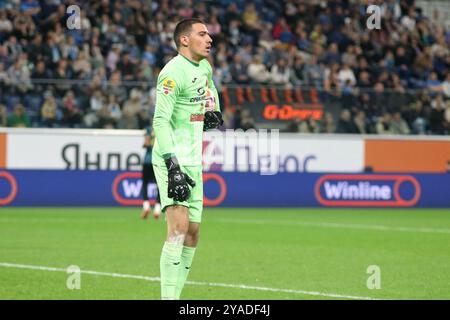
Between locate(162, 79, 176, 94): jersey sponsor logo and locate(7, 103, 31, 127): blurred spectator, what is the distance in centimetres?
1690

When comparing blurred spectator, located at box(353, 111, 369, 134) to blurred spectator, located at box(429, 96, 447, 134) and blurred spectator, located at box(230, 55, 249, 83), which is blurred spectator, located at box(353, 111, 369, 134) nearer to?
blurred spectator, located at box(429, 96, 447, 134)

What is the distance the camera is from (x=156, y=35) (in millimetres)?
26812

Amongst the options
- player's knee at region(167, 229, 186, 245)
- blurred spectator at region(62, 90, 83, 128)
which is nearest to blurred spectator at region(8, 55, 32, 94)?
blurred spectator at region(62, 90, 83, 128)

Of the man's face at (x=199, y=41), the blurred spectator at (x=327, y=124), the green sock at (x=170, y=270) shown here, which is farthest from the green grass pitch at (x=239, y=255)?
the blurred spectator at (x=327, y=124)

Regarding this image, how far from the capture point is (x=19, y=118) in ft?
80.6

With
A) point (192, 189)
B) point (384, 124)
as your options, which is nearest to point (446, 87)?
point (384, 124)

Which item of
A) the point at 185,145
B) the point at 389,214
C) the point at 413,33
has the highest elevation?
the point at 413,33

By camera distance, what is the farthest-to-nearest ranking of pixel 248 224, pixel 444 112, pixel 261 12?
pixel 261 12 → pixel 444 112 → pixel 248 224

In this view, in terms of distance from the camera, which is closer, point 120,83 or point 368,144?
point 120,83

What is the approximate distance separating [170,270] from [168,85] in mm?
1572

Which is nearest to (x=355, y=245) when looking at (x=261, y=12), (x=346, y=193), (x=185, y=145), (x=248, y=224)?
(x=248, y=224)

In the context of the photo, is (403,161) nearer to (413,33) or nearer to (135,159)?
(413,33)

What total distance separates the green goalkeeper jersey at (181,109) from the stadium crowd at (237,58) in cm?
1627

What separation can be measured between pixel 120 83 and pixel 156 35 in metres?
2.61
